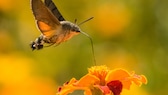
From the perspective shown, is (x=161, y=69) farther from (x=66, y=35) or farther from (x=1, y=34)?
(x=66, y=35)

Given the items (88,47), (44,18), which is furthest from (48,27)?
(88,47)

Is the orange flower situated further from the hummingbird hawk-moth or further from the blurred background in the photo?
the blurred background

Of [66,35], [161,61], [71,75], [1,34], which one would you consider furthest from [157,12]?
[66,35]

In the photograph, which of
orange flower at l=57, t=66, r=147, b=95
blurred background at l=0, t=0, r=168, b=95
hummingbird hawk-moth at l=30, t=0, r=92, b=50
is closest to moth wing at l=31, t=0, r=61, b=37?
hummingbird hawk-moth at l=30, t=0, r=92, b=50

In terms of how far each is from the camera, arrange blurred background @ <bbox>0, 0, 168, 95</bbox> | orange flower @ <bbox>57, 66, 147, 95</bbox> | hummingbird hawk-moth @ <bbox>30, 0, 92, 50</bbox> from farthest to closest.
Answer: blurred background @ <bbox>0, 0, 168, 95</bbox>, hummingbird hawk-moth @ <bbox>30, 0, 92, 50</bbox>, orange flower @ <bbox>57, 66, 147, 95</bbox>

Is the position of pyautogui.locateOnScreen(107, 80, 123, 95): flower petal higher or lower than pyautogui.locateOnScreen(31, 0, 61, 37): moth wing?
lower

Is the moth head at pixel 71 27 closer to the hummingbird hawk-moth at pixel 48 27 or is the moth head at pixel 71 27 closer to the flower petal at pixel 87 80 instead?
the hummingbird hawk-moth at pixel 48 27
